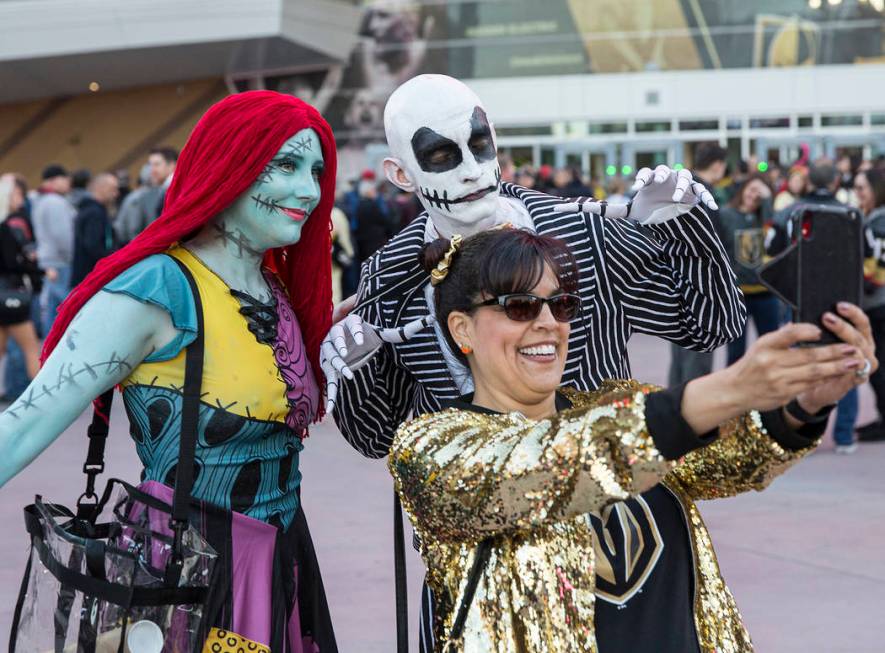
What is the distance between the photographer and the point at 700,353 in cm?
804

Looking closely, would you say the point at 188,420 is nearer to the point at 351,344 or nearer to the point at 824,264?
the point at 351,344

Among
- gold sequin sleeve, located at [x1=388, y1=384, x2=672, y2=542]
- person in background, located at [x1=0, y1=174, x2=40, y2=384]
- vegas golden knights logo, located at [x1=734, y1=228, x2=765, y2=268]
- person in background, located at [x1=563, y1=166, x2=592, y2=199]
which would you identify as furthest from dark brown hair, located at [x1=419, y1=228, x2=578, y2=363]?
person in background, located at [x1=563, y1=166, x2=592, y2=199]

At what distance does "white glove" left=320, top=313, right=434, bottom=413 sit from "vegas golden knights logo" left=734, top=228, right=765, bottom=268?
6.04m

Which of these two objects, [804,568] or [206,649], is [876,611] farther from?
[206,649]

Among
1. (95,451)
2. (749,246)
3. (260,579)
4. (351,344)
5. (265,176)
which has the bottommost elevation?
(260,579)

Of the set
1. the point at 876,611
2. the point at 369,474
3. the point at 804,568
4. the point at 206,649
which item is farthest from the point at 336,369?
the point at 369,474

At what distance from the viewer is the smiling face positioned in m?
2.10

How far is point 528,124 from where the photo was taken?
95.5ft

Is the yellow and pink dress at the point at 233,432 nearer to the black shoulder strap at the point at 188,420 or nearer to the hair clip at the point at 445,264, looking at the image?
the black shoulder strap at the point at 188,420

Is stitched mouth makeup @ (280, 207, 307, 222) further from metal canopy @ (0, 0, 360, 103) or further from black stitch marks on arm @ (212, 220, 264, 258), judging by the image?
metal canopy @ (0, 0, 360, 103)

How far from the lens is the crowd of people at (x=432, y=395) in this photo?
1864 mm

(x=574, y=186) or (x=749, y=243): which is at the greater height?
(x=574, y=186)

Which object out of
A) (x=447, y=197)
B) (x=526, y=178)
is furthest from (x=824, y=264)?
(x=526, y=178)

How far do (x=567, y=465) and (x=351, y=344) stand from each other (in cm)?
95
